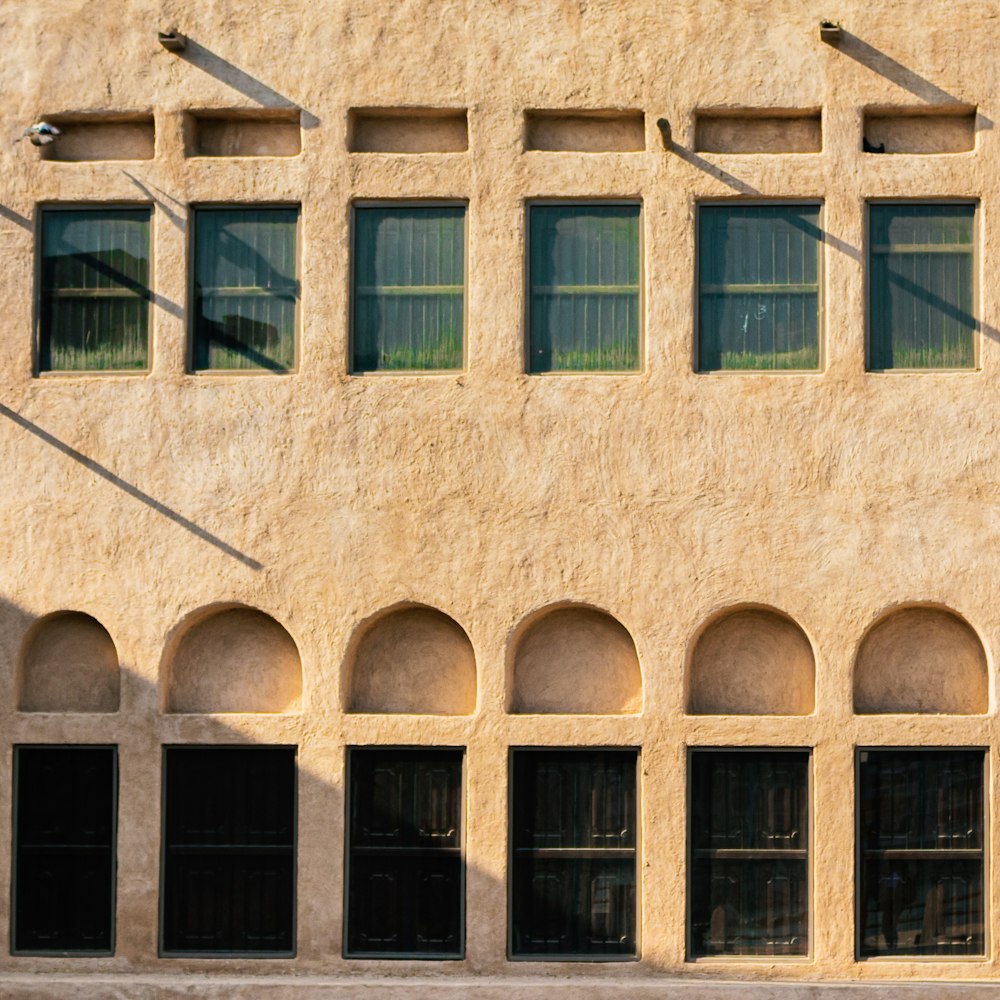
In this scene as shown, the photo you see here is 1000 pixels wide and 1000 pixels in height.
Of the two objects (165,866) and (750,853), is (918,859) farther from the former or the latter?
(165,866)

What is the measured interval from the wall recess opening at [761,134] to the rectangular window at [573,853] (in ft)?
17.6

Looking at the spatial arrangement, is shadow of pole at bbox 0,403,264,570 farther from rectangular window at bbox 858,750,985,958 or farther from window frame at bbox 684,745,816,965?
rectangular window at bbox 858,750,985,958

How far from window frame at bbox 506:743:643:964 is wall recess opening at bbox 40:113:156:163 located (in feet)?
20.6

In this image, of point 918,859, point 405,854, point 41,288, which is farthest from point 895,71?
point 405,854

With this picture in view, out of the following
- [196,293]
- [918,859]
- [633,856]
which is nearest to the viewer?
[918,859]

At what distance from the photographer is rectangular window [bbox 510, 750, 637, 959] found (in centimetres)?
1573

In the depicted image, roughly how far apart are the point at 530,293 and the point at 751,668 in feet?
12.4

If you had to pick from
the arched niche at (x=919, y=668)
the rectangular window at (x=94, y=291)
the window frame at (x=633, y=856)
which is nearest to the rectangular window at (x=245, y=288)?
the rectangular window at (x=94, y=291)

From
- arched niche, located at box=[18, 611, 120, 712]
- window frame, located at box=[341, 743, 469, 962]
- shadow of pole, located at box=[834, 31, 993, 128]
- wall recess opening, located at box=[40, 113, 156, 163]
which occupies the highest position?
shadow of pole, located at box=[834, 31, 993, 128]

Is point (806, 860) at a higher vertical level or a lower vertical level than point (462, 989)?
higher

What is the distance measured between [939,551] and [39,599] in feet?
25.3

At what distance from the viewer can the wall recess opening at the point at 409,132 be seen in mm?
16297

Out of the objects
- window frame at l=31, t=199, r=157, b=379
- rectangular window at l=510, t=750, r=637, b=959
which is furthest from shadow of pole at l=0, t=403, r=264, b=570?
rectangular window at l=510, t=750, r=637, b=959

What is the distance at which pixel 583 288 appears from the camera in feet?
53.0
